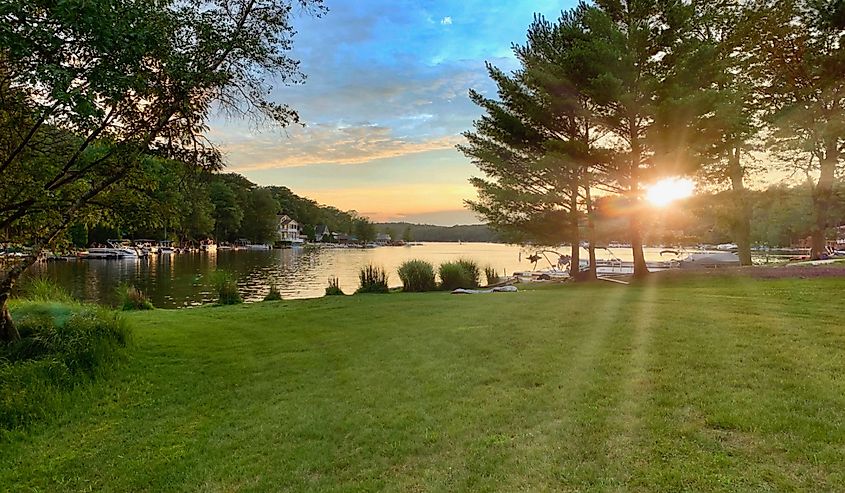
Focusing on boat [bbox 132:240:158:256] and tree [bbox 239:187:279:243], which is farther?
tree [bbox 239:187:279:243]

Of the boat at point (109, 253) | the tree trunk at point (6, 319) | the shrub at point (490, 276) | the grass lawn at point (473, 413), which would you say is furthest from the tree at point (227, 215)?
the grass lawn at point (473, 413)

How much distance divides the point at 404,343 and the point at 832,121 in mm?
16713

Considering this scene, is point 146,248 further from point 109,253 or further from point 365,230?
point 365,230

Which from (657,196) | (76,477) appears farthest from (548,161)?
(76,477)

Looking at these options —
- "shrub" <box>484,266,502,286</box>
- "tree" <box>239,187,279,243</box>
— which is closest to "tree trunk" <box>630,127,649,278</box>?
"shrub" <box>484,266,502,286</box>

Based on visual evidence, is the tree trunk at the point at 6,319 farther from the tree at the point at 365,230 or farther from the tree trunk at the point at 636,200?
the tree at the point at 365,230

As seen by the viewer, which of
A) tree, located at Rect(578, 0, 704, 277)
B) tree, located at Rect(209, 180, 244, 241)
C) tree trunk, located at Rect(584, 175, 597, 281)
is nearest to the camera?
tree, located at Rect(578, 0, 704, 277)

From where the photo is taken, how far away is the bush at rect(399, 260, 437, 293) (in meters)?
16.4

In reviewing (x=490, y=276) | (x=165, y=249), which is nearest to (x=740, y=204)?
(x=490, y=276)

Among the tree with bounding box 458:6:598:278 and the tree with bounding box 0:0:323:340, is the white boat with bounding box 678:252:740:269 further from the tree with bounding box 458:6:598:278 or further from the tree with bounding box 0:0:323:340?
the tree with bounding box 0:0:323:340

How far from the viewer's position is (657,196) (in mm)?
15266

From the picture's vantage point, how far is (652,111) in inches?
514

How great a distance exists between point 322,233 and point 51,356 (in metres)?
113

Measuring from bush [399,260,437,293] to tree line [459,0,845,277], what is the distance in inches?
113
